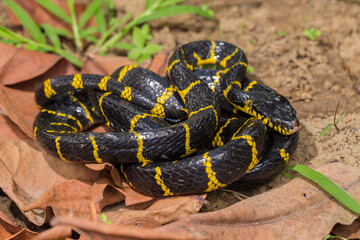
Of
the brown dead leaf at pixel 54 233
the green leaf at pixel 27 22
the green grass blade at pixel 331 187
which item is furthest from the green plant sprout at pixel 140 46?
the brown dead leaf at pixel 54 233

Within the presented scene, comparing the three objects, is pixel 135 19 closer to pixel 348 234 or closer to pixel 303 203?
pixel 303 203

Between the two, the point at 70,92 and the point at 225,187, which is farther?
the point at 70,92

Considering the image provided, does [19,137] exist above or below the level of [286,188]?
above

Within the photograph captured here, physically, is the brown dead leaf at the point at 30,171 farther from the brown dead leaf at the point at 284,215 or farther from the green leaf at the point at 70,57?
the brown dead leaf at the point at 284,215

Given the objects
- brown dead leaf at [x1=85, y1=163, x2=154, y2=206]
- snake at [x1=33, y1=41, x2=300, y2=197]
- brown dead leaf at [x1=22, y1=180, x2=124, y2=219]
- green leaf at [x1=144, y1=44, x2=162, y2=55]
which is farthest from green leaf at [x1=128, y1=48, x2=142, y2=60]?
brown dead leaf at [x1=22, y1=180, x2=124, y2=219]

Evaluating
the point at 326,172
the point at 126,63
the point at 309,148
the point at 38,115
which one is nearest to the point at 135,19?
the point at 126,63

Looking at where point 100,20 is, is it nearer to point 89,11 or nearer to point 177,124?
point 89,11

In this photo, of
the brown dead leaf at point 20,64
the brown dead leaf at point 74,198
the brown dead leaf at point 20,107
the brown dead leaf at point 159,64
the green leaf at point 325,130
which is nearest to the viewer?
the brown dead leaf at point 74,198

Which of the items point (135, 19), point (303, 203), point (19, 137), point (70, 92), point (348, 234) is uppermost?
point (135, 19)

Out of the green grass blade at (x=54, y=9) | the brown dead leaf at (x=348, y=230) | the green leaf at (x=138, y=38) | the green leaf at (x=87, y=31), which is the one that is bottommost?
the brown dead leaf at (x=348, y=230)
